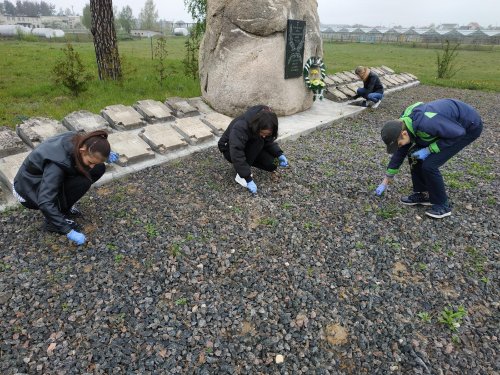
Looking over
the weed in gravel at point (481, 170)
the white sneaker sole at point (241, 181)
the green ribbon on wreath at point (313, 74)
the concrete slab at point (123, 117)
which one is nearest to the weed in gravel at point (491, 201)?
the weed in gravel at point (481, 170)

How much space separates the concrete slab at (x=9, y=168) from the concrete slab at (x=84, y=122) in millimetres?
1176

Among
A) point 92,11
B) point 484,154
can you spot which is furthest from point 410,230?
point 92,11

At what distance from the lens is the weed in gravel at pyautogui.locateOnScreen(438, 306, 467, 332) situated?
2703mm

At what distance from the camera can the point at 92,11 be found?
8.20 m

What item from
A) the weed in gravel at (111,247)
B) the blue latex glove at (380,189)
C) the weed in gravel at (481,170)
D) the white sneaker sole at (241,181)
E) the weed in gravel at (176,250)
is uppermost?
the white sneaker sole at (241,181)

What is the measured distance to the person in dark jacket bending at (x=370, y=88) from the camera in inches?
349

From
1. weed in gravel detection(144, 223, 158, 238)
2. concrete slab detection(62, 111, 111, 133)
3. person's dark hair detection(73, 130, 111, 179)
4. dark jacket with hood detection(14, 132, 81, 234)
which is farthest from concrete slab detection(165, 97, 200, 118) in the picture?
person's dark hair detection(73, 130, 111, 179)

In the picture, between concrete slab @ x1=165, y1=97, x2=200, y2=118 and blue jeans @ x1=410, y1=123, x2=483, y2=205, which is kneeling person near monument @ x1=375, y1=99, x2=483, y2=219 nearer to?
blue jeans @ x1=410, y1=123, x2=483, y2=205

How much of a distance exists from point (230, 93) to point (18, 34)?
29130 millimetres

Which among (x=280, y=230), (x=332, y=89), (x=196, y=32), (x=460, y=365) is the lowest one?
(x=460, y=365)

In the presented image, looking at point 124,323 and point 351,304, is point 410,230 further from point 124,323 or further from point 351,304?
point 124,323

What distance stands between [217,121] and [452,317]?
5026 mm

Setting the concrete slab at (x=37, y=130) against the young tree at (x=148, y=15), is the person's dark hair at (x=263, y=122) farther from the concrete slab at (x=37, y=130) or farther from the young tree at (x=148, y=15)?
the young tree at (x=148, y=15)

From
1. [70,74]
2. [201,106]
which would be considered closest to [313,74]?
[201,106]
